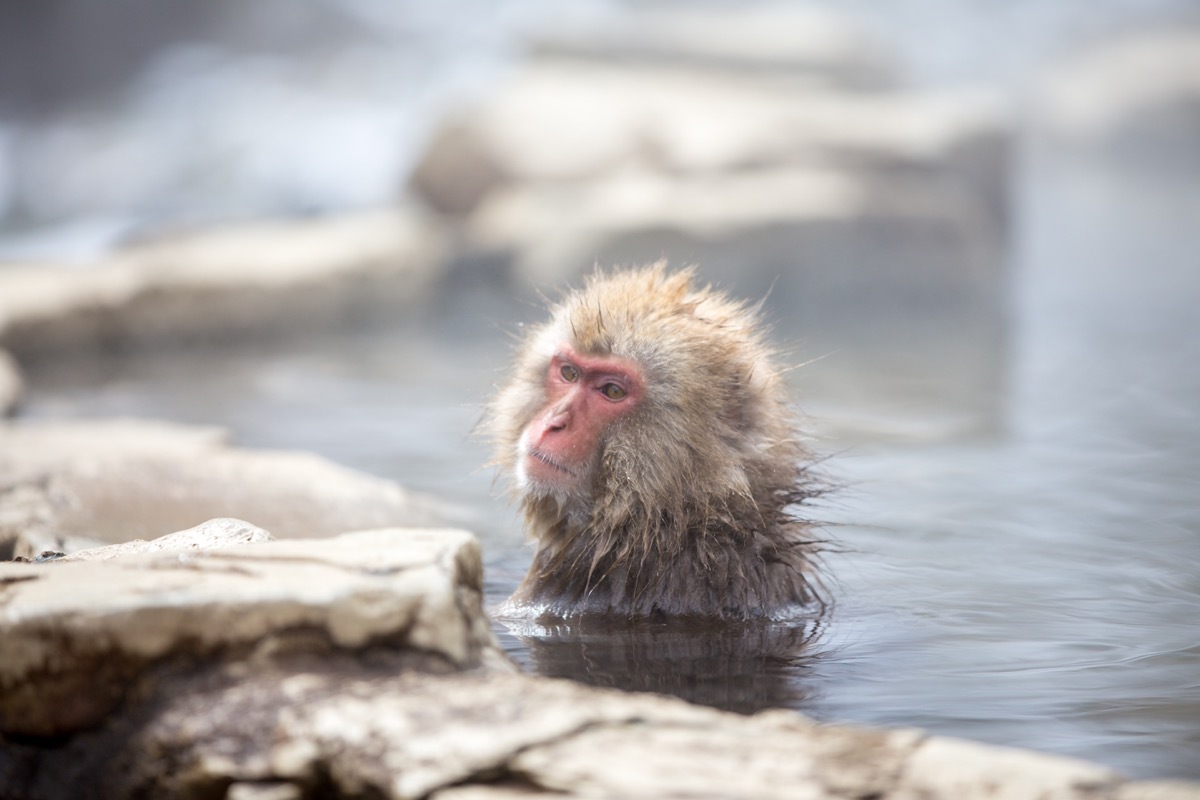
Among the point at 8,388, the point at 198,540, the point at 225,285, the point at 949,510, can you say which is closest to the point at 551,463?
the point at 198,540

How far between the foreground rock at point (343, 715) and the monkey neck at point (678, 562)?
1.11 m

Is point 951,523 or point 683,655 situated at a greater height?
point 951,523

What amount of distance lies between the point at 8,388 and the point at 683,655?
4608 mm

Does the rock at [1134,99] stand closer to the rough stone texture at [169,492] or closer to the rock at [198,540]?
the rough stone texture at [169,492]

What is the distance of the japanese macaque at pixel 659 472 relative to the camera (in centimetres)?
358

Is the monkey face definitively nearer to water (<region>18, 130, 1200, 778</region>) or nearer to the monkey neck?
the monkey neck

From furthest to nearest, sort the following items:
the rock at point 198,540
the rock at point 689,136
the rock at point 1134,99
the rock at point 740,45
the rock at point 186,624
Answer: the rock at point 1134,99, the rock at point 740,45, the rock at point 689,136, the rock at point 198,540, the rock at point 186,624

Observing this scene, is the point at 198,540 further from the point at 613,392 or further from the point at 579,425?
the point at 613,392

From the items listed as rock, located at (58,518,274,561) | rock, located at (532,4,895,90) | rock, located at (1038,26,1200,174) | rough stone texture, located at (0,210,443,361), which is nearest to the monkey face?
rock, located at (58,518,274,561)

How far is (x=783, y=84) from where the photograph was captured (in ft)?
42.1

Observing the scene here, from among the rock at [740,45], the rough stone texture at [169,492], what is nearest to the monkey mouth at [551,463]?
the rough stone texture at [169,492]

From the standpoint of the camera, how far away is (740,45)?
13492 mm

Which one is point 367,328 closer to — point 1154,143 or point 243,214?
point 243,214

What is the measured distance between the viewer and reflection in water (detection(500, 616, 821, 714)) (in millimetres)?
3057
